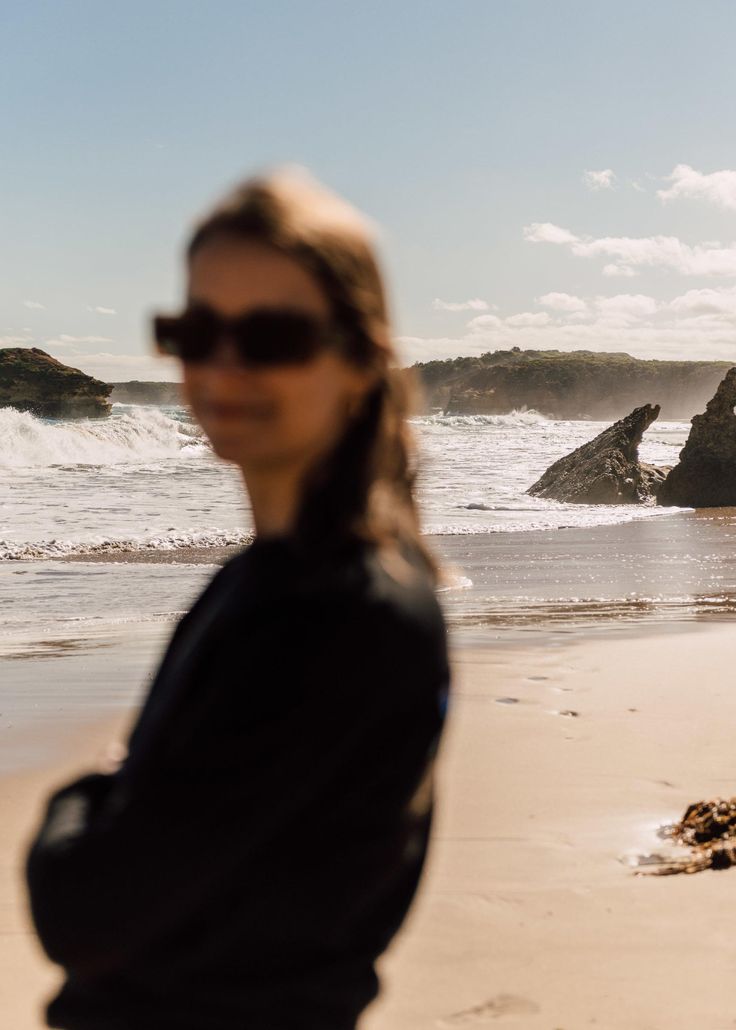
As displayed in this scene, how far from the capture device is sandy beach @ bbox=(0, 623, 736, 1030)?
2908 millimetres

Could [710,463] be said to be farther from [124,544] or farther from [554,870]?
[554,870]

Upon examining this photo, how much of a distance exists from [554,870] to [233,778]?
3.04m

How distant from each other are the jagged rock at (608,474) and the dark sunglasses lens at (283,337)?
21358 millimetres

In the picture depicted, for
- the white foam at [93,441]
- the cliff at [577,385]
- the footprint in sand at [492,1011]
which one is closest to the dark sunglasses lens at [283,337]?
the footprint in sand at [492,1011]

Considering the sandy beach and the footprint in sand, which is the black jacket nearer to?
the sandy beach

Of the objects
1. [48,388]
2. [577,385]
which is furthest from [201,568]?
[577,385]

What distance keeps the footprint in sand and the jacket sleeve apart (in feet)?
6.57

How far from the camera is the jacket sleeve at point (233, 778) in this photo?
3.26ft

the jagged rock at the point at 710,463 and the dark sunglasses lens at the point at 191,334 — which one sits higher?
the dark sunglasses lens at the point at 191,334

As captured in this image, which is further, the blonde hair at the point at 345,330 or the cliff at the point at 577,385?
the cliff at the point at 577,385

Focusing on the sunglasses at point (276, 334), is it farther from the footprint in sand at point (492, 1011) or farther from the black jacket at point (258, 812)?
the footprint in sand at point (492, 1011)

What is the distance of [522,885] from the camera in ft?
11.9

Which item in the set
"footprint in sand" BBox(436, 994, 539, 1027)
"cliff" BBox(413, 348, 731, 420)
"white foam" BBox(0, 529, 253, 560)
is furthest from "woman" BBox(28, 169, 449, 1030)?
"cliff" BBox(413, 348, 731, 420)

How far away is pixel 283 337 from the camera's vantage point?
3.61 ft
